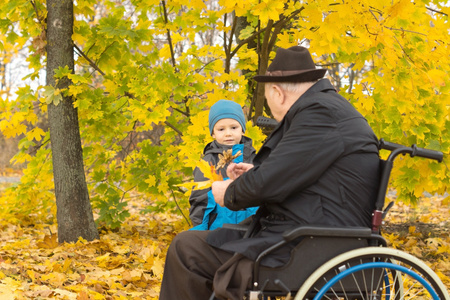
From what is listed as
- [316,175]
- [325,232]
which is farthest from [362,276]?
[316,175]

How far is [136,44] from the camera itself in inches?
202

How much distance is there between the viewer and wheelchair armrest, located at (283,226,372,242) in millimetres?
1859

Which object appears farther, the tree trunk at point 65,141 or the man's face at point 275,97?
the tree trunk at point 65,141

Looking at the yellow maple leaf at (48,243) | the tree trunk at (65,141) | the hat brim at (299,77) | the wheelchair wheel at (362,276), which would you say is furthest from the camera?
the tree trunk at (65,141)

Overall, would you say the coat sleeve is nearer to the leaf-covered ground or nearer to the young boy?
the young boy

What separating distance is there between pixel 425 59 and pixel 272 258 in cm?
196

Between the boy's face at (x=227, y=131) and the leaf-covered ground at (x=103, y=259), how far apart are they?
111 centimetres

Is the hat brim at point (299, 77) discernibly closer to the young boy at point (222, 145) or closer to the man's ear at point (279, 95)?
the man's ear at point (279, 95)

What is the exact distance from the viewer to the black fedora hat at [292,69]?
2.16m

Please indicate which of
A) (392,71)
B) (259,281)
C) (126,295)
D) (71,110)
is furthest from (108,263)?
(392,71)

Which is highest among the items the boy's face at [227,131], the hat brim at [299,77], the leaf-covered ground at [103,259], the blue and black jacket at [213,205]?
the hat brim at [299,77]

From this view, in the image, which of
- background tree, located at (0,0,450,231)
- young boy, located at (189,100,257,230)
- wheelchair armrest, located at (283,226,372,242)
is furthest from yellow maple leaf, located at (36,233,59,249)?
wheelchair armrest, located at (283,226,372,242)

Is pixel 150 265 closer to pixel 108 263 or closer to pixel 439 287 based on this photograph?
pixel 108 263

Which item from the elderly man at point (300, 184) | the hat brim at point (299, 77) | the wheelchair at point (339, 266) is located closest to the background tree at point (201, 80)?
the hat brim at point (299, 77)
